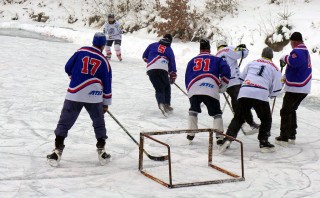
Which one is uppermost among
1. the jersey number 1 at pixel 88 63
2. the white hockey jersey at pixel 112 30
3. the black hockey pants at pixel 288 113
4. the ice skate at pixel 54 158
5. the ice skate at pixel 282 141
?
the jersey number 1 at pixel 88 63

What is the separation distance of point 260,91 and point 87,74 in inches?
81.8

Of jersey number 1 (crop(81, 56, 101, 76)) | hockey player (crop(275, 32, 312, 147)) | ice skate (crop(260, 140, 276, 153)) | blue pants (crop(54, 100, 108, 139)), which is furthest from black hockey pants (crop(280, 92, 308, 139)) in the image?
jersey number 1 (crop(81, 56, 101, 76))

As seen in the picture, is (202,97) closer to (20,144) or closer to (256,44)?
(20,144)

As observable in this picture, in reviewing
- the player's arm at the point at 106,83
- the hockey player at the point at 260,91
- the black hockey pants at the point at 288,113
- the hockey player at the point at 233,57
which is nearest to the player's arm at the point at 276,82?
the hockey player at the point at 260,91

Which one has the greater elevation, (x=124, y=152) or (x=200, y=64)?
(x=200, y=64)

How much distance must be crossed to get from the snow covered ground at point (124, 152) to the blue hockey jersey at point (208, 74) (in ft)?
2.43

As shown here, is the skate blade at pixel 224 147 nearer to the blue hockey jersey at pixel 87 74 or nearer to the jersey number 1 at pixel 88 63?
the blue hockey jersey at pixel 87 74

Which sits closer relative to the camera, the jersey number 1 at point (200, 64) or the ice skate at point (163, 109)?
the jersey number 1 at point (200, 64)

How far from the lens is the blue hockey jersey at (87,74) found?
4.96 m

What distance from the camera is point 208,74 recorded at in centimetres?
605

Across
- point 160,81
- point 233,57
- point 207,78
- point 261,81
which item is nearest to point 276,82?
point 261,81

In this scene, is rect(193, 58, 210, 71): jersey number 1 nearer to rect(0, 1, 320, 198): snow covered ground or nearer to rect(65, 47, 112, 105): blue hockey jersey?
rect(0, 1, 320, 198): snow covered ground

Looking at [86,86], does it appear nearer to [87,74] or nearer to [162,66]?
[87,74]

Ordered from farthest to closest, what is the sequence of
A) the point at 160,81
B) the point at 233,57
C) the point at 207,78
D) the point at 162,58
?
the point at 160,81 → the point at 162,58 → the point at 233,57 → the point at 207,78
